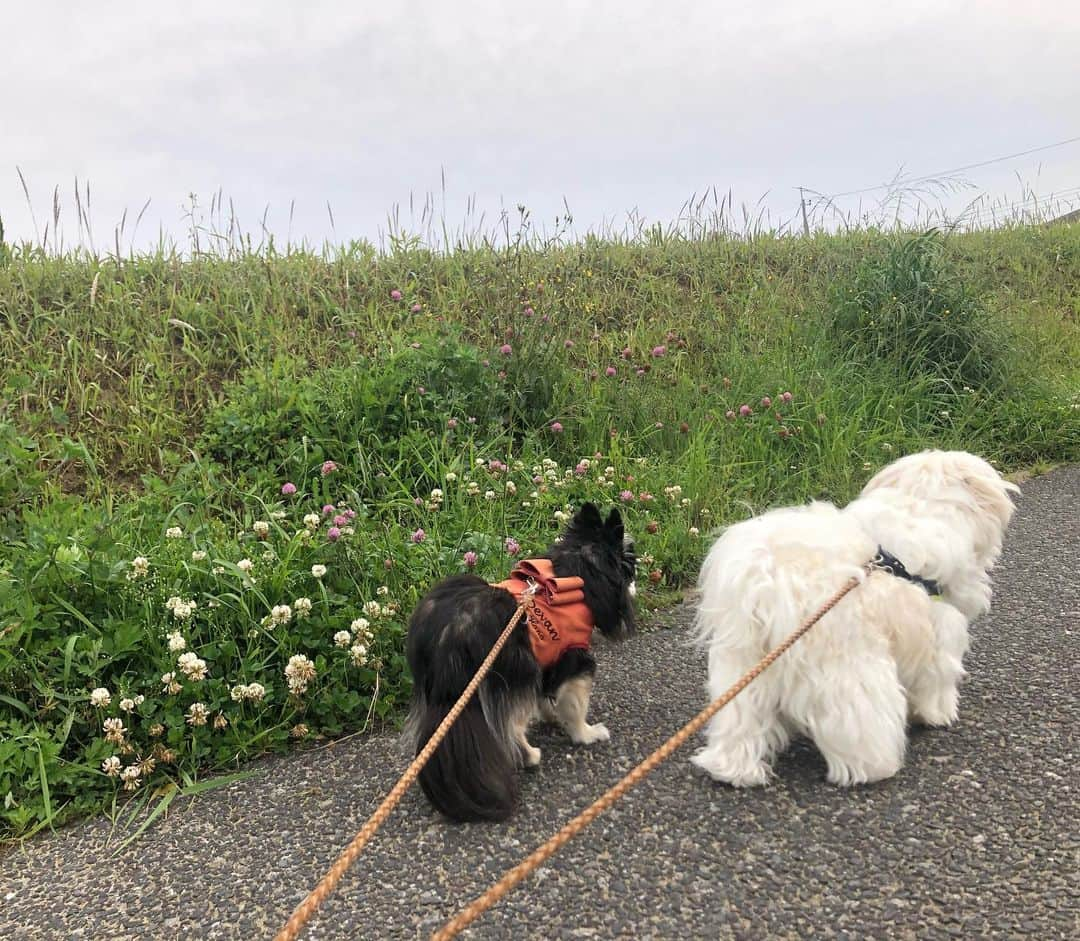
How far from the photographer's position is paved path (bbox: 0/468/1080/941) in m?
1.95

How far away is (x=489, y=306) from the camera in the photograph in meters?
6.48

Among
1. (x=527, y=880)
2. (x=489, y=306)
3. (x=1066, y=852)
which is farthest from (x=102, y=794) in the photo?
(x=489, y=306)

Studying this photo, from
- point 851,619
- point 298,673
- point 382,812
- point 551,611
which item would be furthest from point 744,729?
point 298,673

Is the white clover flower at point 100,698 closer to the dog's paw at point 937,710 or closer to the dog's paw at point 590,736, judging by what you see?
the dog's paw at point 590,736

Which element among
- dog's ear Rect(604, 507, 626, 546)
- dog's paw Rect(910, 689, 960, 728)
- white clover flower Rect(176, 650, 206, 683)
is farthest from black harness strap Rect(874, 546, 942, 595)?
white clover flower Rect(176, 650, 206, 683)

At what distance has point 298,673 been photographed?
2.91 m

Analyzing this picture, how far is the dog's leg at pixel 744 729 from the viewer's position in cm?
243

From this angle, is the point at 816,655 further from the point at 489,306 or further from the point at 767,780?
the point at 489,306

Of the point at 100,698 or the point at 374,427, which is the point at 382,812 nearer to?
the point at 100,698

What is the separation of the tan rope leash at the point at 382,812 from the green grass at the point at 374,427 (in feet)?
2.92

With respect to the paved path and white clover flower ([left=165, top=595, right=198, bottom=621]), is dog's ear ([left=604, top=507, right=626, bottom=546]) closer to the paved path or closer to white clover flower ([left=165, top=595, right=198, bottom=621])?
the paved path

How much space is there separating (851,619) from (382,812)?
5.02 ft

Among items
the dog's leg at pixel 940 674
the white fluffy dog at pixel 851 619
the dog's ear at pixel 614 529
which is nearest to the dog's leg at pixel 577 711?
the white fluffy dog at pixel 851 619

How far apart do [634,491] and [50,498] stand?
324cm
